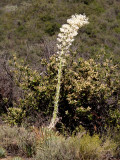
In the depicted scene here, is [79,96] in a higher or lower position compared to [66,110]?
higher

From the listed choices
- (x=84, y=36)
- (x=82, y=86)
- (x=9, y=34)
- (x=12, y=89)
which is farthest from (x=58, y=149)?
(x=9, y=34)

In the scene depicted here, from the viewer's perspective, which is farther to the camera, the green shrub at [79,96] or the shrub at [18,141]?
the green shrub at [79,96]

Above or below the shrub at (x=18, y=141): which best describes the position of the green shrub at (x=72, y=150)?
above

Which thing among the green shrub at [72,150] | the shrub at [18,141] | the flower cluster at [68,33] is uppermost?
the flower cluster at [68,33]

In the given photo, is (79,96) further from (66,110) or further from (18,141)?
(18,141)

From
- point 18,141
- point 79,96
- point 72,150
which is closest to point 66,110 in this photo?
point 79,96

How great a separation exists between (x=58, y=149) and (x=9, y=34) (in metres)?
16.7

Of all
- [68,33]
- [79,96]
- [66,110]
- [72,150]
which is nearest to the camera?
[72,150]

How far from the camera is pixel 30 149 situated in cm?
482

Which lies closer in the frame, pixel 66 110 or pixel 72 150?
pixel 72 150

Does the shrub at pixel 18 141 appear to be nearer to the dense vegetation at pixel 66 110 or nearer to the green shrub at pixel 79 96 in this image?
the dense vegetation at pixel 66 110

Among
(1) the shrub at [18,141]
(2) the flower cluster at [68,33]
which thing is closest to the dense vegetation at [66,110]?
(1) the shrub at [18,141]

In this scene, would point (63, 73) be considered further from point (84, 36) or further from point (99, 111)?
point (84, 36)

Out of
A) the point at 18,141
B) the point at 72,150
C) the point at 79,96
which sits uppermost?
the point at 79,96
